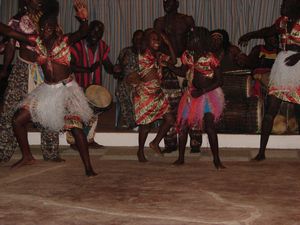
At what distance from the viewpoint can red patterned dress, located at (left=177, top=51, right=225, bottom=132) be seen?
8.40 meters

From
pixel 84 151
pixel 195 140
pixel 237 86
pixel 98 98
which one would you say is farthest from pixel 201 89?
pixel 237 86

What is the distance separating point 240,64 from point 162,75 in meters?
1.70

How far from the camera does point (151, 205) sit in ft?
21.2

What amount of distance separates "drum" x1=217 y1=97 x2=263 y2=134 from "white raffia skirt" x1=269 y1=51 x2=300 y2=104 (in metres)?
1.57

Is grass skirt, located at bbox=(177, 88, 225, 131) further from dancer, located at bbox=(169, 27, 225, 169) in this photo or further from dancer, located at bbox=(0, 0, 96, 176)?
dancer, located at bbox=(0, 0, 96, 176)

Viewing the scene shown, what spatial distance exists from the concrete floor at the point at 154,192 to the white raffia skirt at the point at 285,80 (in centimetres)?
69

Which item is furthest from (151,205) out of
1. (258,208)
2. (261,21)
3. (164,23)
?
(261,21)

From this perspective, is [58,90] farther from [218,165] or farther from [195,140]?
[195,140]

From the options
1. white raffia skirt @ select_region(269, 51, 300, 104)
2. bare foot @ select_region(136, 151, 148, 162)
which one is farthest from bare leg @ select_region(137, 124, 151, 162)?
white raffia skirt @ select_region(269, 51, 300, 104)

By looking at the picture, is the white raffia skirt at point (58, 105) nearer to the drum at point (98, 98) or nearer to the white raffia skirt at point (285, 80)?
the drum at point (98, 98)

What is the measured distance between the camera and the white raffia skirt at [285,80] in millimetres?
8469

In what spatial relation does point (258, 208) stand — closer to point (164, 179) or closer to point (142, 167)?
point (164, 179)

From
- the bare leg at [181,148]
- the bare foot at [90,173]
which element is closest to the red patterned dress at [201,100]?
the bare leg at [181,148]

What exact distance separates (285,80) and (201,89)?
2.82 feet
